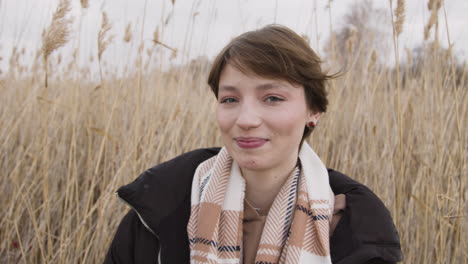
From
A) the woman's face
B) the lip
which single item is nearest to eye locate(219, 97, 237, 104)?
the woman's face

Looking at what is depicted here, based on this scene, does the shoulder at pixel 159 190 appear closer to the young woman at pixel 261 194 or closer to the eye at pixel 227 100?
the young woman at pixel 261 194

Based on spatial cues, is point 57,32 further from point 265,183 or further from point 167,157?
point 167,157

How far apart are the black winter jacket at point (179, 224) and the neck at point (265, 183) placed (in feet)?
0.60

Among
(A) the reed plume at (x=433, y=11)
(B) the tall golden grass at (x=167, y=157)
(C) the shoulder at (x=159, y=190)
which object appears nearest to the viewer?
(C) the shoulder at (x=159, y=190)

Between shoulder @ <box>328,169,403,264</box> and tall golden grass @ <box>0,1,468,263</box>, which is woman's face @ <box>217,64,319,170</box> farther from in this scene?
tall golden grass @ <box>0,1,468,263</box>

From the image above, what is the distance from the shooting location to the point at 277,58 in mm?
1054

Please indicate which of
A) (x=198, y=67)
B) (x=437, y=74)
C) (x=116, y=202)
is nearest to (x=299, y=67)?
(x=437, y=74)

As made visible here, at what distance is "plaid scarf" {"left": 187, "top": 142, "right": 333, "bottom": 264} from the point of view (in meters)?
1.05

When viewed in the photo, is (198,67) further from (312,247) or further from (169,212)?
(312,247)

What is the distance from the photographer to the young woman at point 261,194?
40.8 inches

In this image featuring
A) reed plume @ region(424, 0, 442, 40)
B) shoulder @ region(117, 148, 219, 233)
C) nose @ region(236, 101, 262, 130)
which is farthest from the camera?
reed plume @ region(424, 0, 442, 40)

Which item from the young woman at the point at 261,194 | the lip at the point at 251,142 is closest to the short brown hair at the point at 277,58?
the young woman at the point at 261,194

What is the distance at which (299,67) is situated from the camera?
1086 mm

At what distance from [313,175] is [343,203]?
125 millimetres
